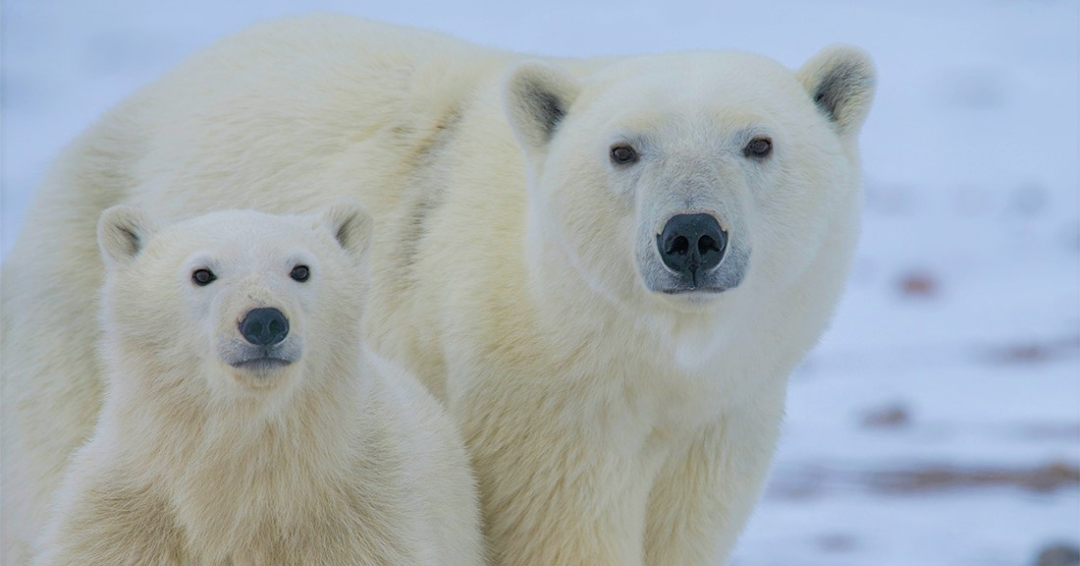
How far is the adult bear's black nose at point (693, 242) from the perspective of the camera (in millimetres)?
3404

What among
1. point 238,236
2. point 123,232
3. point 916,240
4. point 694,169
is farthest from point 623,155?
point 916,240

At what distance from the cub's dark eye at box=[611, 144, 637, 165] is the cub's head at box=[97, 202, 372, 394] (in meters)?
0.71

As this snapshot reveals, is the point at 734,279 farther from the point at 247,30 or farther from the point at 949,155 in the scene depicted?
the point at 949,155

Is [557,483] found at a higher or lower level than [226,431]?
higher

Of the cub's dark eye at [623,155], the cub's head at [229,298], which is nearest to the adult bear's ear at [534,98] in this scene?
the cub's dark eye at [623,155]

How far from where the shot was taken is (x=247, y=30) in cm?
522

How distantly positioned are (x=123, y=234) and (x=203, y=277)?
0.35m

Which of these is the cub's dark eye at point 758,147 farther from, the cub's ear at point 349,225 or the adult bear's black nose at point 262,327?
the adult bear's black nose at point 262,327

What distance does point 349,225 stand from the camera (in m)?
3.77

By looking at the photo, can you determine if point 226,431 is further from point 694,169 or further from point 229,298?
point 694,169

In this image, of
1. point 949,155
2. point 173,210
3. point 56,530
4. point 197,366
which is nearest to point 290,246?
point 197,366

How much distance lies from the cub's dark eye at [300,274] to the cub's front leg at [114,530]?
24.9 inches

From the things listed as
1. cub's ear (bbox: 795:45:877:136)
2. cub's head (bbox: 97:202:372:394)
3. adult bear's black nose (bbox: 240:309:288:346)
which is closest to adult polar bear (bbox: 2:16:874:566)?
cub's ear (bbox: 795:45:877:136)

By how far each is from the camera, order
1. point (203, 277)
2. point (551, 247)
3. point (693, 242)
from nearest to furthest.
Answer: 1. point (203, 277)
2. point (693, 242)
3. point (551, 247)
